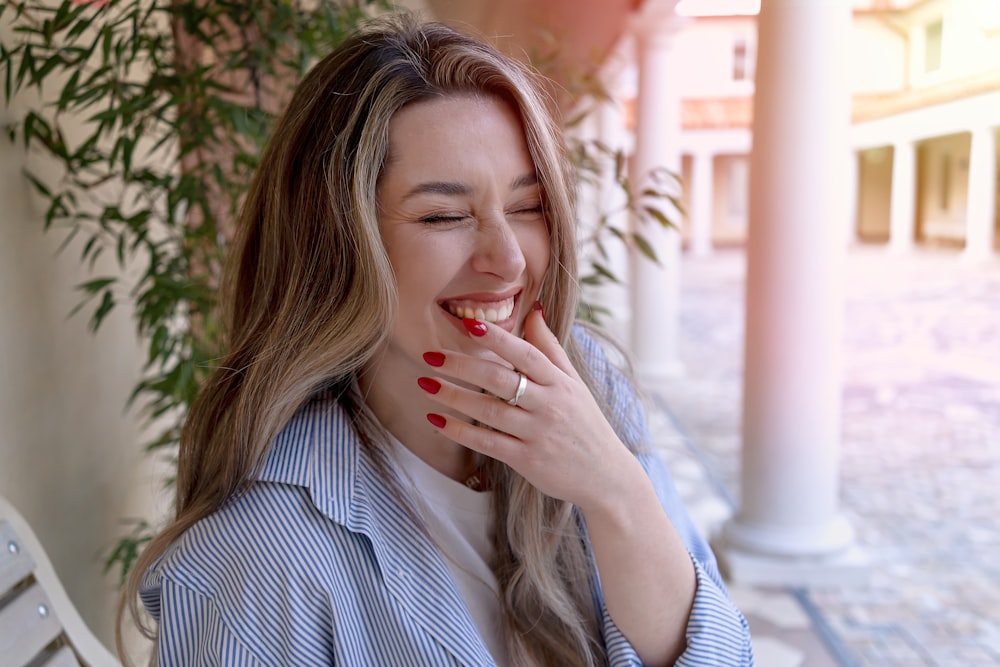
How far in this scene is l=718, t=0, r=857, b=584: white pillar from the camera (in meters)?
3.29

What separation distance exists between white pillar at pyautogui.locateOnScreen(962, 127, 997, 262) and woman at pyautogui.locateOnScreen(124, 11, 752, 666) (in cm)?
205

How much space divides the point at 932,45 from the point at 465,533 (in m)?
2.19

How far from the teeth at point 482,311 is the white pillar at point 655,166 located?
223 inches

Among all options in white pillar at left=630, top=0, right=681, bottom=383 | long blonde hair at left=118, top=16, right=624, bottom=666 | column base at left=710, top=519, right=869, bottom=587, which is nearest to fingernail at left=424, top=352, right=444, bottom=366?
long blonde hair at left=118, top=16, right=624, bottom=666

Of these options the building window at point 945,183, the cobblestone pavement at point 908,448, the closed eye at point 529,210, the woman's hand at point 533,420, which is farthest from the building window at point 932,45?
the woman's hand at point 533,420

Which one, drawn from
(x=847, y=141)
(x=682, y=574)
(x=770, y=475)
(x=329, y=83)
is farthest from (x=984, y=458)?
(x=329, y=83)

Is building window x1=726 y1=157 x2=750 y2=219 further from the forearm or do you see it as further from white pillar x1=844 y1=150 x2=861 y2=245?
the forearm

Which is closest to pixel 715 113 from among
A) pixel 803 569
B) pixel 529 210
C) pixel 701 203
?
pixel 701 203

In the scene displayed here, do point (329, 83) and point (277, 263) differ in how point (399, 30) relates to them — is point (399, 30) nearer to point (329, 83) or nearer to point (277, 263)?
point (329, 83)

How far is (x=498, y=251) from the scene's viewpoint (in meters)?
1.09

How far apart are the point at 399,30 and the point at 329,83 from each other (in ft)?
0.45

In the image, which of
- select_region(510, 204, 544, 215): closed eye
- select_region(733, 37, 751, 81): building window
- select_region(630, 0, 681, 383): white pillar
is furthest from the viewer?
select_region(733, 37, 751, 81): building window

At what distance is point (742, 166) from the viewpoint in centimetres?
2283

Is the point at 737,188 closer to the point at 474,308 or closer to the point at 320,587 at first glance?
the point at 474,308
